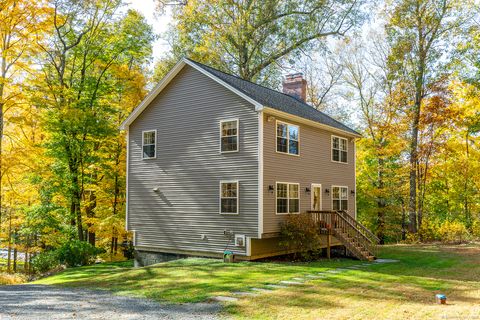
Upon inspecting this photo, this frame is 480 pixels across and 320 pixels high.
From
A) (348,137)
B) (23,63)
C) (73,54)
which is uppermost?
(73,54)

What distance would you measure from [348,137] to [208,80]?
8.42 metres

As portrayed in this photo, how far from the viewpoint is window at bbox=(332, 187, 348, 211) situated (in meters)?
20.2

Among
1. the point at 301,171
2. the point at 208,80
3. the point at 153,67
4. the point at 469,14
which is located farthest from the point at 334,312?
the point at 153,67

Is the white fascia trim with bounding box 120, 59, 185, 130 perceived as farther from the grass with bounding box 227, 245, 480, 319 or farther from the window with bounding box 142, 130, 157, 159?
the grass with bounding box 227, 245, 480, 319

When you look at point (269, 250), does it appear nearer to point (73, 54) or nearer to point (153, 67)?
point (73, 54)

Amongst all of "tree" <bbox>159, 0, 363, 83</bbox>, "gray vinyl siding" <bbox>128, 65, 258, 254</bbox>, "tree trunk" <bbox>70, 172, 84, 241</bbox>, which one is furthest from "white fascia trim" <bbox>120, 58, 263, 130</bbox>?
"tree" <bbox>159, 0, 363, 83</bbox>

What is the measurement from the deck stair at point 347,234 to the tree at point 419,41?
1072 centimetres

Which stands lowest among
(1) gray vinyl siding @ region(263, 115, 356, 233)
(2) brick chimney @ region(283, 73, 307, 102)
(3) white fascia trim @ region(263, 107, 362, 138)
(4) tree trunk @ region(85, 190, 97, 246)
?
(4) tree trunk @ region(85, 190, 97, 246)

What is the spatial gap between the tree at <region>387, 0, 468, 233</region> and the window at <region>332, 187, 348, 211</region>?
703 cm

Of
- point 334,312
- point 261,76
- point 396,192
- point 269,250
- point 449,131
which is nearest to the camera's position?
point 334,312

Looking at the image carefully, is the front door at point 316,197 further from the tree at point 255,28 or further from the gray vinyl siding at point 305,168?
the tree at point 255,28

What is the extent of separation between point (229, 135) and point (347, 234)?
607 centimetres

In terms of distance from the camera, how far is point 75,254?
64.6 ft

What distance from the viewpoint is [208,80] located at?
673 inches
